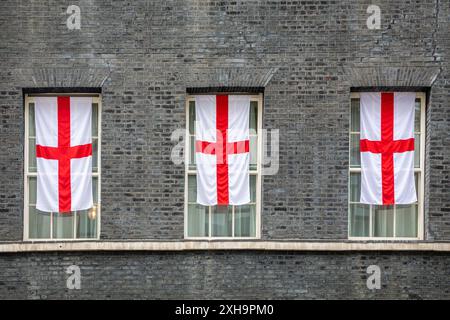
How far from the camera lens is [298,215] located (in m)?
13.7

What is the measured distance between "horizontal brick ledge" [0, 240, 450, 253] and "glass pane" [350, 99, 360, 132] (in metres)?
2.10

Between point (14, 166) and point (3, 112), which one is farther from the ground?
point (3, 112)

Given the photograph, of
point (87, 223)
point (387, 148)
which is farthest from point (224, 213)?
point (387, 148)

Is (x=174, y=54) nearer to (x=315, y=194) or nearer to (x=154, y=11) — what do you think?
(x=154, y=11)

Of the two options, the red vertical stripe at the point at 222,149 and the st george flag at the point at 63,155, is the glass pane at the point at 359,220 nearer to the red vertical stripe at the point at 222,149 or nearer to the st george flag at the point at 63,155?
the red vertical stripe at the point at 222,149

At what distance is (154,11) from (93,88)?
1.77 meters

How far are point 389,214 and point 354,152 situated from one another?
1288mm

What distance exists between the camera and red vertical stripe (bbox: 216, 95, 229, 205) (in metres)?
13.9

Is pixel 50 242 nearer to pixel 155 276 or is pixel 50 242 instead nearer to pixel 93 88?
pixel 155 276

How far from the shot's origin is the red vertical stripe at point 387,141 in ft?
45.5

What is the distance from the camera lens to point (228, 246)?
44.2 feet

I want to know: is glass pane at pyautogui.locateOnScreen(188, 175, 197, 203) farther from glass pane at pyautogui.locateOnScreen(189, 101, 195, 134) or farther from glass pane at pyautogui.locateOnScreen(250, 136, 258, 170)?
glass pane at pyautogui.locateOnScreen(250, 136, 258, 170)
